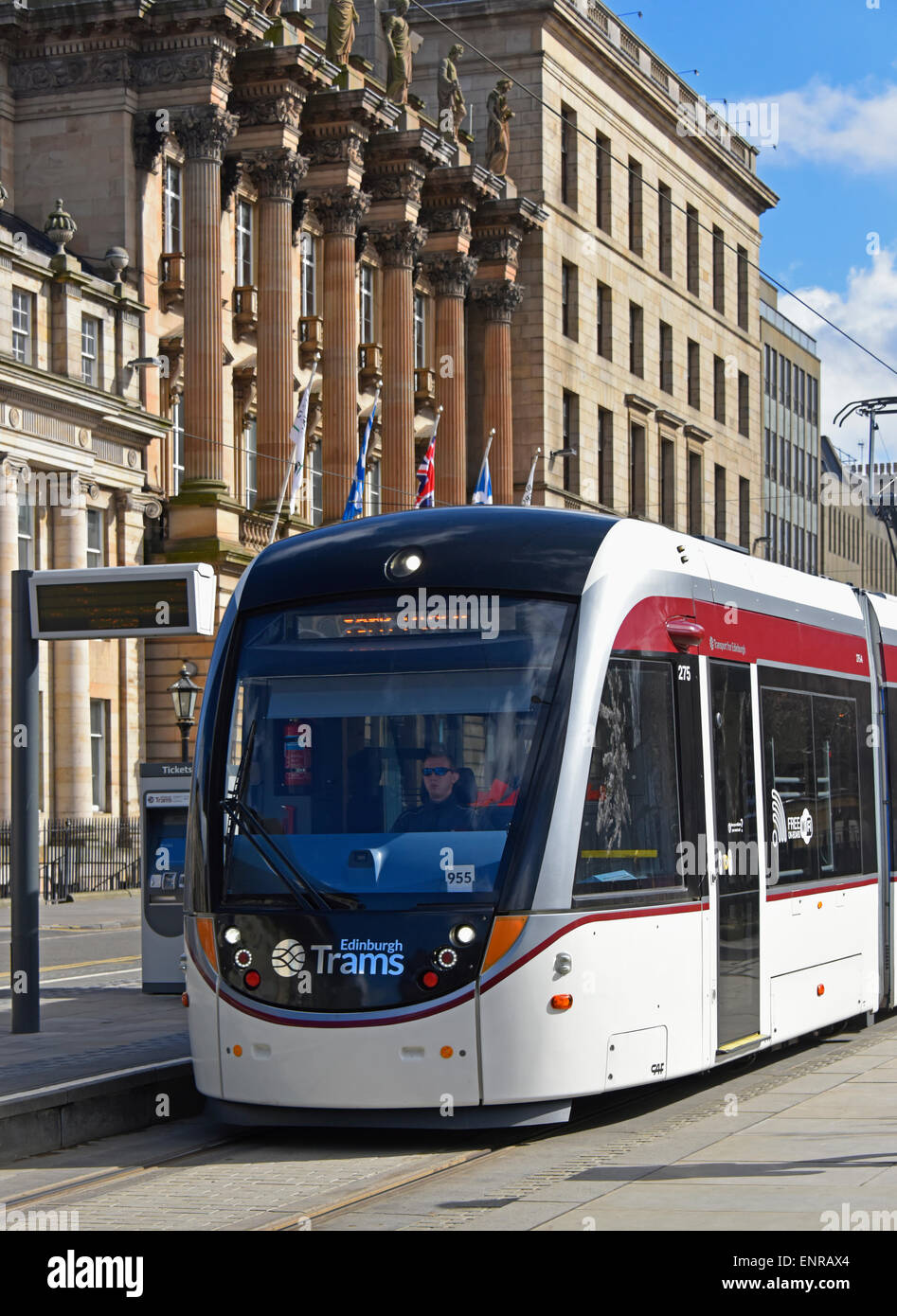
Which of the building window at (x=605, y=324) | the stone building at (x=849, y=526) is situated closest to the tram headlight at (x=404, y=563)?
the building window at (x=605, y=324)

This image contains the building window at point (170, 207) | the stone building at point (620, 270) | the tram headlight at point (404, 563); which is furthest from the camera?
the stone building at point (620, 270)

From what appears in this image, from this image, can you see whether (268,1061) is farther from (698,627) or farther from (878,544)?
(878,544)

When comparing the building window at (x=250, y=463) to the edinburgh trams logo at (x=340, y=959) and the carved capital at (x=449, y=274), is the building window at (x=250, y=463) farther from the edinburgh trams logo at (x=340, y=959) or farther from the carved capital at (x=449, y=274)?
the edinburgh trams logo at (x=340, y=959)

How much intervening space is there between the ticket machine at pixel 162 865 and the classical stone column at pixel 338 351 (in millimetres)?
32936

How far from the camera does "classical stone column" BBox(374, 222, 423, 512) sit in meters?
54.6

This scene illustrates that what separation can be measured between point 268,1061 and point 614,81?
61.3 metres

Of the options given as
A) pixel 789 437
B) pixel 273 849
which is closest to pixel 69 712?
pixel 273 849

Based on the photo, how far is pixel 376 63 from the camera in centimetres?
6241

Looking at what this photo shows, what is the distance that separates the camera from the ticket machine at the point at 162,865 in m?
18.1

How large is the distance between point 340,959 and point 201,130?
37.4 meters

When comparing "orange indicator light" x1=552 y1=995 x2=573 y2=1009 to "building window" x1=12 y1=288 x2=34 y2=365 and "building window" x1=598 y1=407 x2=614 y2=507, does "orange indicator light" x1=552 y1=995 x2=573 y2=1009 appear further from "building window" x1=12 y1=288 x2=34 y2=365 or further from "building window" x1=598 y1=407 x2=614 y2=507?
"building window" x1=598 y1=407 x2=614 y2=507

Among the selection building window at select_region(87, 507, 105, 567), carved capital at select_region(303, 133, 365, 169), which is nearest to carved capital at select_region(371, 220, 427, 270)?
carved capital at select_region(303, 133, 365, 169)

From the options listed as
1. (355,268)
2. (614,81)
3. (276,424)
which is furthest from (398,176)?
(614,81)

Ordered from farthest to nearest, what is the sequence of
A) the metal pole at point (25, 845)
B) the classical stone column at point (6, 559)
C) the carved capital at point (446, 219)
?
the carved capital at point (446, 219)
the classical stone column at point (6, 559)
the metal pole at point (25, 845)
